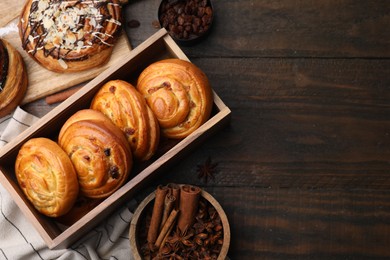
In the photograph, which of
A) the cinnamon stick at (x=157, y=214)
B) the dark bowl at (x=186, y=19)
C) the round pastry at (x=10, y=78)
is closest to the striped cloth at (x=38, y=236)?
the round pastry at (x=10, y=78)

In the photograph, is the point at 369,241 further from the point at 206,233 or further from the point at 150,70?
the point at 150,70

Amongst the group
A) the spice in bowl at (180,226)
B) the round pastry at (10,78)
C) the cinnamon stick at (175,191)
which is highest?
the round pastry at (10,78)

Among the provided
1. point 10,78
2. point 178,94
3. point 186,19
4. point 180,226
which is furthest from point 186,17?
point 180,226

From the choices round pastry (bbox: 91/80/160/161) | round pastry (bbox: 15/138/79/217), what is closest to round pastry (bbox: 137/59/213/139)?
round pastry (bbox: 91/80/160/161)

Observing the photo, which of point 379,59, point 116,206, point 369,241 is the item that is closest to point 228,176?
point 116,206

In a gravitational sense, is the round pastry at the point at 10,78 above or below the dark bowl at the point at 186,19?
above

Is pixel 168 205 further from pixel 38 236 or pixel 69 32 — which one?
pixel 69 32

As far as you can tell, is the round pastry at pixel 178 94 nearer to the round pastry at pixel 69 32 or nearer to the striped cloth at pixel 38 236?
the round pastry at pixel 69 32
